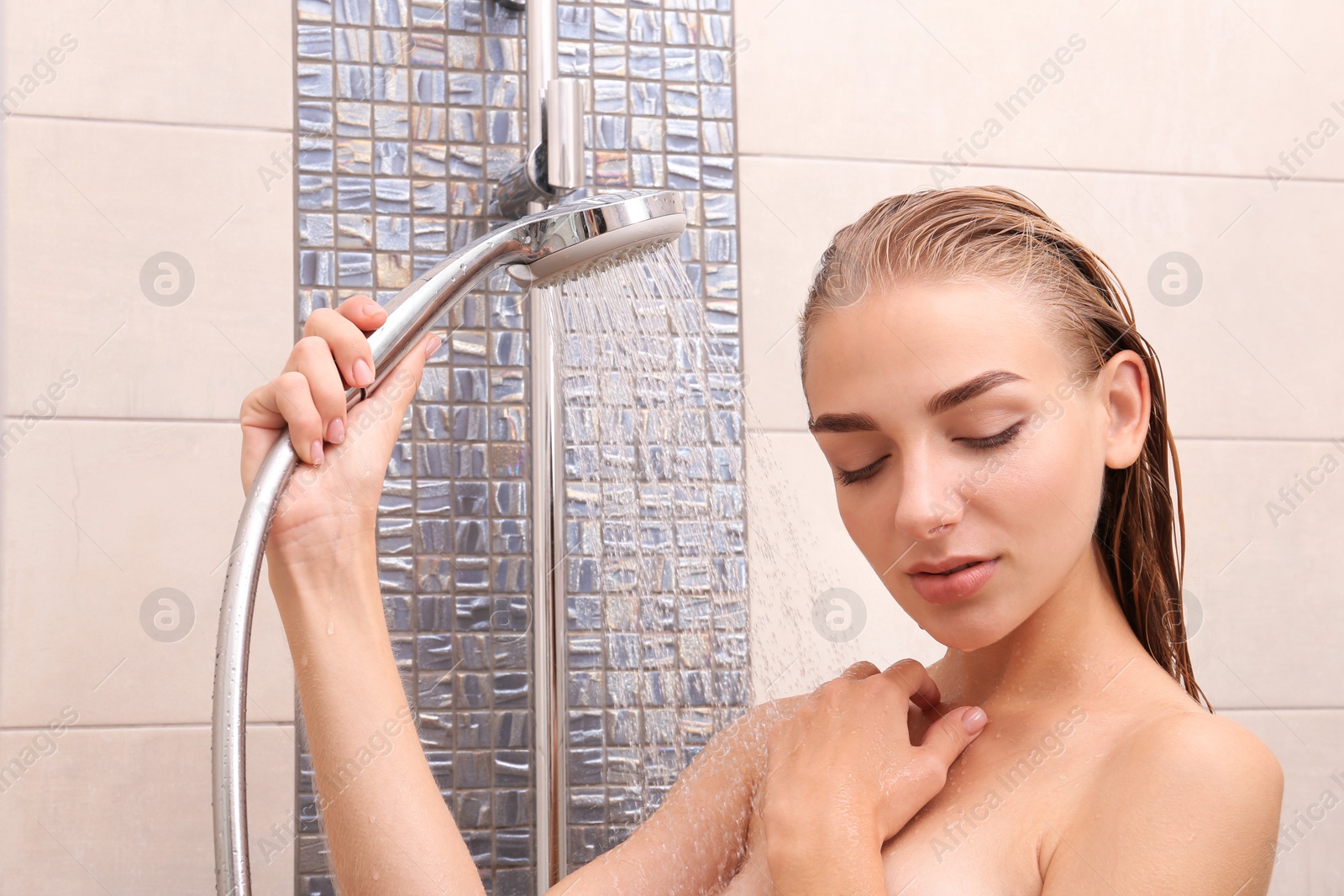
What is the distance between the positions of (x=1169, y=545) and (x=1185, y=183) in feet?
1.82

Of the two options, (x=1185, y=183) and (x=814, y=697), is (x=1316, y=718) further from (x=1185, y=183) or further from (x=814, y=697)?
(x=814, y=697)

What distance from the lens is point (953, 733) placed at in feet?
2.14

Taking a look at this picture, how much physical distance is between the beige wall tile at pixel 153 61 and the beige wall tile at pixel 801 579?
1.66 feet

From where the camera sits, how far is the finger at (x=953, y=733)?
0.64 metres

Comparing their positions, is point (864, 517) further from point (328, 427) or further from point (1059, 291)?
point (328, 427)

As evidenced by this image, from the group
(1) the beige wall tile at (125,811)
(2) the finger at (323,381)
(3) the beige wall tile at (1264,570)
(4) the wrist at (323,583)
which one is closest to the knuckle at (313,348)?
(2) the finger at (323,381)

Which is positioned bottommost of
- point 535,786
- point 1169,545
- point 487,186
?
point 535,786

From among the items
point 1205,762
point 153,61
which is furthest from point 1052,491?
point 153,61

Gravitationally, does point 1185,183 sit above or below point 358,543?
above

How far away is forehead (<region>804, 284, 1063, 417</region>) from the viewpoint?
0.59m

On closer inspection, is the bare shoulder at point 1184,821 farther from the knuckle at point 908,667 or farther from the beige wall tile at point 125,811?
the beige wall tile at point 125,811

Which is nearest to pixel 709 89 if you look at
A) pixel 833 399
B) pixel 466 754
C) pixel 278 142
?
pixel 278 142

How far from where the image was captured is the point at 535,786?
0.90 meters

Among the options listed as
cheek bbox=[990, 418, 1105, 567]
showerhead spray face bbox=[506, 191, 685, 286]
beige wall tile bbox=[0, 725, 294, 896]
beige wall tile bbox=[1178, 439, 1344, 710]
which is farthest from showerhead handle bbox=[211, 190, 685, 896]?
beige wall tile bbox=[1178, 439, 1344, 710]
